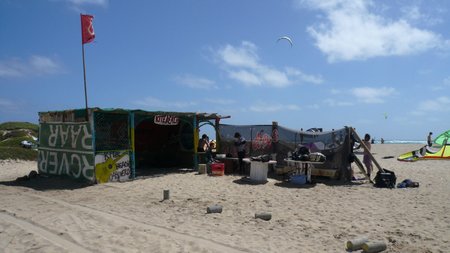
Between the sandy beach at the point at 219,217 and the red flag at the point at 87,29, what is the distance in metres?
5.17

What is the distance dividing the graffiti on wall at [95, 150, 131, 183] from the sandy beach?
0.63 metres

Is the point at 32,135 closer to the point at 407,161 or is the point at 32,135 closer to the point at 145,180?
the point at 145,180

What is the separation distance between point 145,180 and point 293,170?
16.9 feet

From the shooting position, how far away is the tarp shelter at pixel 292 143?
13.4 meters

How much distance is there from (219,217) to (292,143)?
695cm

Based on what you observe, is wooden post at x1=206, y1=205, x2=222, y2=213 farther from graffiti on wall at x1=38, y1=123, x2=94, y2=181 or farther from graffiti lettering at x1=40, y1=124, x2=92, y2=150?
graffiti lettering at x1=40, y1=124, x2=92, y2=150

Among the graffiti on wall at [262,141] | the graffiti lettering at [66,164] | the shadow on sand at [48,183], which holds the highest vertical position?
the graffiti on wall at [262,141]

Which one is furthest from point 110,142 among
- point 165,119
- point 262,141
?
point 262,141

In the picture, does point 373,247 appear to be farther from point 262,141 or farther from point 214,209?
point 262,141

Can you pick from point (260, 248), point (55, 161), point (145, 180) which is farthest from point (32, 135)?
point (260, 248)

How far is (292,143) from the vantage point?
14469 millimetres

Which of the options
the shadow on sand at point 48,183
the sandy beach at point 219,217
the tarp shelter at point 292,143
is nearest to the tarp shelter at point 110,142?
the shadow on sand at point 48,183

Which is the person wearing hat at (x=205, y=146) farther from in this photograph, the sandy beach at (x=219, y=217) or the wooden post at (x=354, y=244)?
the wooden post at (x=354, y=244)

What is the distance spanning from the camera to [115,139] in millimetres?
15148
